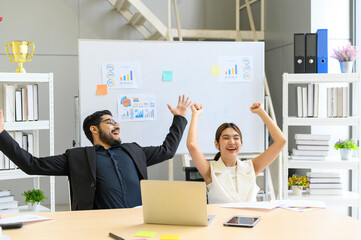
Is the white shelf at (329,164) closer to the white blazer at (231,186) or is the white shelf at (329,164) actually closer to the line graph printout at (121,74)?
the white blazer at (231,186)

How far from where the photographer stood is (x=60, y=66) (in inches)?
223

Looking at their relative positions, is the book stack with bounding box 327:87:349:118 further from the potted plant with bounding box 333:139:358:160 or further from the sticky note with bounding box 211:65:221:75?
the sticky note with bounding box 211:65:221:75

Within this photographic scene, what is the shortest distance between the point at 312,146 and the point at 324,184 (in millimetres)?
309

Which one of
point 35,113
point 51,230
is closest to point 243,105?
point 35,113

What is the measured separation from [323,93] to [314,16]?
2.45ft

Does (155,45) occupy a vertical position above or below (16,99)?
above

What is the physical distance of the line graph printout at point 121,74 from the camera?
150 inches

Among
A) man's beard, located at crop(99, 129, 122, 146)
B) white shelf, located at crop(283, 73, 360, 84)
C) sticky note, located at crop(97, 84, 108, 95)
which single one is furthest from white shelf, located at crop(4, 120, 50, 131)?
white shelf, located at crop(283, 73, 360, 84)

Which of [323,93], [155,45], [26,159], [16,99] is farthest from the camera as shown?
[323,93]

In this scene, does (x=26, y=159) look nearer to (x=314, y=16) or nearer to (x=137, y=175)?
(x=137, y=175)

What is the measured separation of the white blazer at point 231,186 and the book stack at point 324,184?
120 centimetres

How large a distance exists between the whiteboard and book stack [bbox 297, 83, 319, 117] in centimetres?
32

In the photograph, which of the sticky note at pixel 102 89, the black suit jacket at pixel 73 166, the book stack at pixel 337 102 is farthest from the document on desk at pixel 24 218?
the book stack at pixel 337 102

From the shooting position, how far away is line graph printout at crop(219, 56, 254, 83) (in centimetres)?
403
